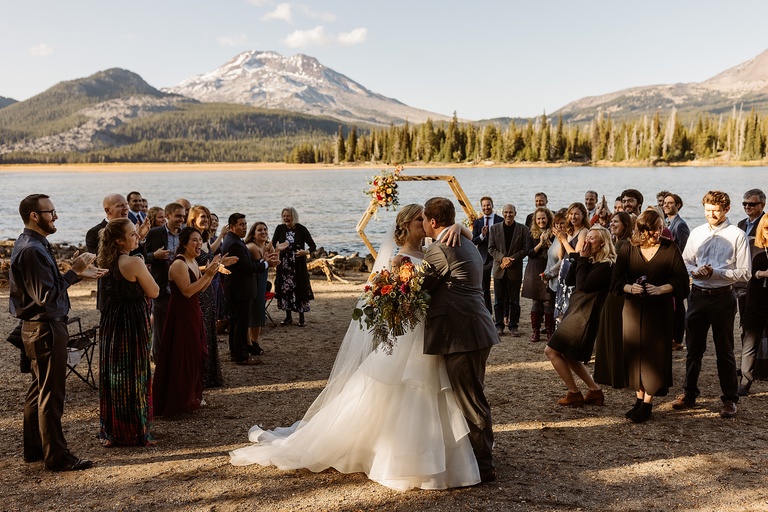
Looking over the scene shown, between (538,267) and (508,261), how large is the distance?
1.59 feet

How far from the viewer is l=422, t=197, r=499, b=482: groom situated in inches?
193

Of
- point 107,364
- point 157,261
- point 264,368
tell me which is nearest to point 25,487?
point 107,364

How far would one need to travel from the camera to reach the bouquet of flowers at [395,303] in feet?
15.9

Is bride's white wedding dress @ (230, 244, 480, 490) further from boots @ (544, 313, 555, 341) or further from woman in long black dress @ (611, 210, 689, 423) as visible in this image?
boots @ (544, 313, 555, 341)

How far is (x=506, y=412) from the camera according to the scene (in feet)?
23.1

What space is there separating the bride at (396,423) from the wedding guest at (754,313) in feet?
13.0

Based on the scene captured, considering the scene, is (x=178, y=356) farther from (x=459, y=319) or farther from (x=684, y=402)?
(x=684, y=402)

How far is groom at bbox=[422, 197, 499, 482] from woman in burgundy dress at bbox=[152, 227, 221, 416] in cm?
290

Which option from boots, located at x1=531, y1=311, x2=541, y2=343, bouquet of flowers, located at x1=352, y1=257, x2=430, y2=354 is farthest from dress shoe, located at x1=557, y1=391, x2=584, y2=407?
boots, located at x1=531, y1=311, x2=541, y2=343

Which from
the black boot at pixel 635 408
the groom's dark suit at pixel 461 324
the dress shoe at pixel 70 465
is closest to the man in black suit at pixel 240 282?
the dress shoe at pixel 70 465

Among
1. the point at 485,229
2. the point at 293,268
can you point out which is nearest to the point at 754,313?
the point at 485,229

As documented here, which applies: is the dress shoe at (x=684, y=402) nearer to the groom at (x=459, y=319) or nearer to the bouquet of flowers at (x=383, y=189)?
the groom at (x=459, y=319)

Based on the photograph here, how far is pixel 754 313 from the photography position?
7.17 meters

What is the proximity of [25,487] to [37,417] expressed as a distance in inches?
23.7
